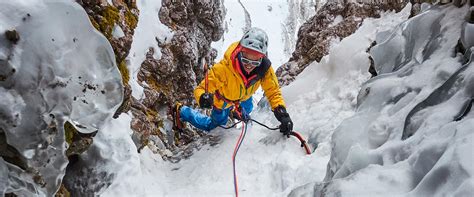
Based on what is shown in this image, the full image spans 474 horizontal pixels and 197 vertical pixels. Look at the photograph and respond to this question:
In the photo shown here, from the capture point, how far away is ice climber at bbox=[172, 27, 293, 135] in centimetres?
542

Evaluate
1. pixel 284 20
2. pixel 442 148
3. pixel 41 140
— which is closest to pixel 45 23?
pixel 41 140

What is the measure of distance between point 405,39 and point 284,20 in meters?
40.2

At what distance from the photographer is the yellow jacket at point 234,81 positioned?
5.71 m

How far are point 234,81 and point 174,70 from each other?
9.58 feet

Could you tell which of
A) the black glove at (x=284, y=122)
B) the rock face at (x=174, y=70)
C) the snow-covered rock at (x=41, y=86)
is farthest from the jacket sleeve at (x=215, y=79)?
the snow-covered rock at (x=41, y=86)

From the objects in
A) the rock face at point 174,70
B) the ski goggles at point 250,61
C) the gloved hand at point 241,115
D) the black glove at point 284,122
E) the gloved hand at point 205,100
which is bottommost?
the rock face at point 174,70

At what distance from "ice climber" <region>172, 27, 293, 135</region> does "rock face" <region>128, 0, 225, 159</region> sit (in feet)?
2.69

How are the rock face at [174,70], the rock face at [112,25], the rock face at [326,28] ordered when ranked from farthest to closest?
the rock face at [326,28] < the rock face at [174,70] < the rock face at [112,25]

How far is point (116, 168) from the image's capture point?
4188mm

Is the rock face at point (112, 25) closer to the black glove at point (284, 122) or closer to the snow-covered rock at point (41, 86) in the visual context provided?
the snow-covered rock at point (41, 86)

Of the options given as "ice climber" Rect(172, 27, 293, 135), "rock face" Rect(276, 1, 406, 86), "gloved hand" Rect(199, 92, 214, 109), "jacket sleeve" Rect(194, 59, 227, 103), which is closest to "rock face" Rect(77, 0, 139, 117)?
"gloved hand" Rect(199, 92, 214, 109)

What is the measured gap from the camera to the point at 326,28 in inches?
342

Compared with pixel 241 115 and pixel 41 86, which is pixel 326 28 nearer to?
pixel 241 115

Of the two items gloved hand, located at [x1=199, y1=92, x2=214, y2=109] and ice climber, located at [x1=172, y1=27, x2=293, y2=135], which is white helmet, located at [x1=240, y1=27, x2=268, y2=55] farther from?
gloved hand, located at [x1=199, y1=92, x2=214, y2=109]
